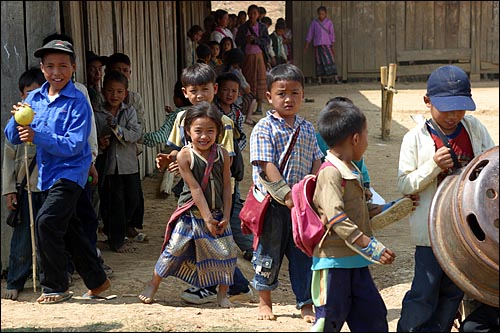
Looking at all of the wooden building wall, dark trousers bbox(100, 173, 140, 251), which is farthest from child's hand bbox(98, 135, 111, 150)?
the wooden building wall

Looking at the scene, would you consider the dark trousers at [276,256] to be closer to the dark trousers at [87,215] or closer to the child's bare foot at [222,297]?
the child's bare foot at [222,297]

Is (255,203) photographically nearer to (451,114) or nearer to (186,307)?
(186,307)

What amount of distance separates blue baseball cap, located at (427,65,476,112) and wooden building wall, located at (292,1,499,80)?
1505 cm

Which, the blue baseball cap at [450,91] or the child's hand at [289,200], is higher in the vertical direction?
the blue baseball cap at [450,91]

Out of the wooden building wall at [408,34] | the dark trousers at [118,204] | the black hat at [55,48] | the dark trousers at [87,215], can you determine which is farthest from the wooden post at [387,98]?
the black hat at [55,48]

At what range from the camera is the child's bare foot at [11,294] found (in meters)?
5.59

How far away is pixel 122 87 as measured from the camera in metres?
6.47

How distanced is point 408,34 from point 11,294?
1524 centimetres

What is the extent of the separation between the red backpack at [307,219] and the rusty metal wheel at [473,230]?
22.4 inches

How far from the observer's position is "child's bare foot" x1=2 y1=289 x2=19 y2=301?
559 cm

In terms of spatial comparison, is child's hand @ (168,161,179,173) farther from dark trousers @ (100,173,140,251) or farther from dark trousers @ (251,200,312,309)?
dark trousers @ (100,173,140,251)

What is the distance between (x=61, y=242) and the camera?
527 centimetres

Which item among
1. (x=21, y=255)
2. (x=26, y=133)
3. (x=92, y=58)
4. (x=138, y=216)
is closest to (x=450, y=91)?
(x=26, y=133)

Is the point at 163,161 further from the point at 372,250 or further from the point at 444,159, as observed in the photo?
the point at 444,159
